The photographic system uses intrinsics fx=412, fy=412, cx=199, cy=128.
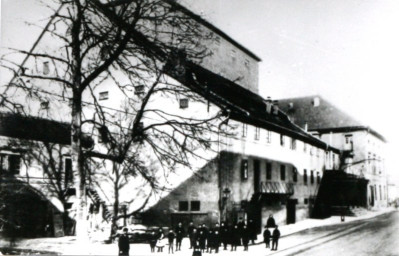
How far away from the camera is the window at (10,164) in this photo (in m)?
17.8

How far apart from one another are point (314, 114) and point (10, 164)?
31956 millimetres

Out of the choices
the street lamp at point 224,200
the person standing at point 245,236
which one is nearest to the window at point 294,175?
the street lamp at point 224,200

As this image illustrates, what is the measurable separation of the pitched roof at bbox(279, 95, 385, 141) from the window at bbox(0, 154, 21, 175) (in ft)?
92.7

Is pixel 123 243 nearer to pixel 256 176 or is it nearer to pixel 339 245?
pixel 339 245

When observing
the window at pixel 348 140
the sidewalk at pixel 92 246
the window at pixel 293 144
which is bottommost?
the sidewalk at pixel 92 246

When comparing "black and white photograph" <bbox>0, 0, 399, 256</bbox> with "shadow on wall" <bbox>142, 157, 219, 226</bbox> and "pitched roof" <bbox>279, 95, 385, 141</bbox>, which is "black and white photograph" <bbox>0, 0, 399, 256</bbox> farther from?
"pitched roof" <bbox>279, 95, 385, 141</bbox>

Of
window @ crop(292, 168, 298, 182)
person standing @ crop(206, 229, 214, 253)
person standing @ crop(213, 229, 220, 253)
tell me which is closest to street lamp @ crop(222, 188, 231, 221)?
person standing @ crop(213, 229, 220, 253)

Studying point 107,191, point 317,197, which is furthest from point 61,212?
point 317,197

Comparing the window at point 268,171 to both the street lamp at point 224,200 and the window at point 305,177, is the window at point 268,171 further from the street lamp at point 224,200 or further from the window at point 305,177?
the window at point 305,177

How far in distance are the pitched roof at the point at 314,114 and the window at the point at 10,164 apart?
28.2 metres

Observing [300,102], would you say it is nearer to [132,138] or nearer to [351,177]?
[351,177]

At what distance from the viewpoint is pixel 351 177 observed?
36.7 metres

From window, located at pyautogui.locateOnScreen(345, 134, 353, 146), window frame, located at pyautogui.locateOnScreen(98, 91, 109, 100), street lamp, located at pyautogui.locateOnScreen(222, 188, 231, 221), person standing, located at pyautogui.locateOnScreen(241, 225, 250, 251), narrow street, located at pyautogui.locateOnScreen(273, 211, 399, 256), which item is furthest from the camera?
window, located at pyautogui.locateOnScreen(345, 134, 353, 146)

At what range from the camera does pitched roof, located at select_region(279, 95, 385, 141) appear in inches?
1622
